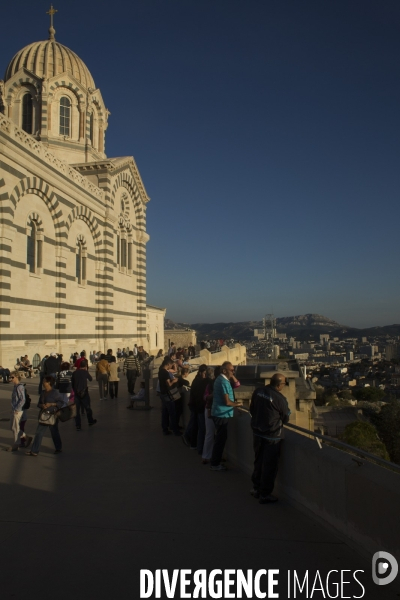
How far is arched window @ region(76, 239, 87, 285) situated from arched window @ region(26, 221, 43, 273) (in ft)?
14.9

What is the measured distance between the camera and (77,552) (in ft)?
14.7

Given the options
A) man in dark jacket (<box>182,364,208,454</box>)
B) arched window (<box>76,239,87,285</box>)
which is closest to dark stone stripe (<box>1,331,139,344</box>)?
arched window (<box>76,239,87,285</box>)

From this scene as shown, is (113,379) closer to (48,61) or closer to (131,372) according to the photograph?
(131,372)

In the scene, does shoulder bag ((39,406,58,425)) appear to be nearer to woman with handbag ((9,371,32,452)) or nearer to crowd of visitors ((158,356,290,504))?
woman with handbag ((9,371,32,452))

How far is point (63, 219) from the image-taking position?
27047mm

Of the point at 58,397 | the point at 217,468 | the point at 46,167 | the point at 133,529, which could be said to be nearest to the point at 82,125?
the point at 46,167

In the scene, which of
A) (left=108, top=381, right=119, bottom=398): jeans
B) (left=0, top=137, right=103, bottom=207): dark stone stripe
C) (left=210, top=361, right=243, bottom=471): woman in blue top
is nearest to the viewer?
(left=210, top=361, right=243, bottom=471): woman in blue top

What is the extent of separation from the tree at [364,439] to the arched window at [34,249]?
58.5ft

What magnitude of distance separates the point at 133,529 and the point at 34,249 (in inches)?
850

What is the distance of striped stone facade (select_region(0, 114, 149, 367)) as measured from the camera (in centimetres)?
2233

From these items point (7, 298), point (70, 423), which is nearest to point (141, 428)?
point (70, 423)

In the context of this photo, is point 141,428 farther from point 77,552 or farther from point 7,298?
point 7,298

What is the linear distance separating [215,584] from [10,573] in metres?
1.70

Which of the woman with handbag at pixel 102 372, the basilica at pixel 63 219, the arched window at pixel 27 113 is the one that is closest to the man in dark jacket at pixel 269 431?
the woman with handbag at pixel 102 372
